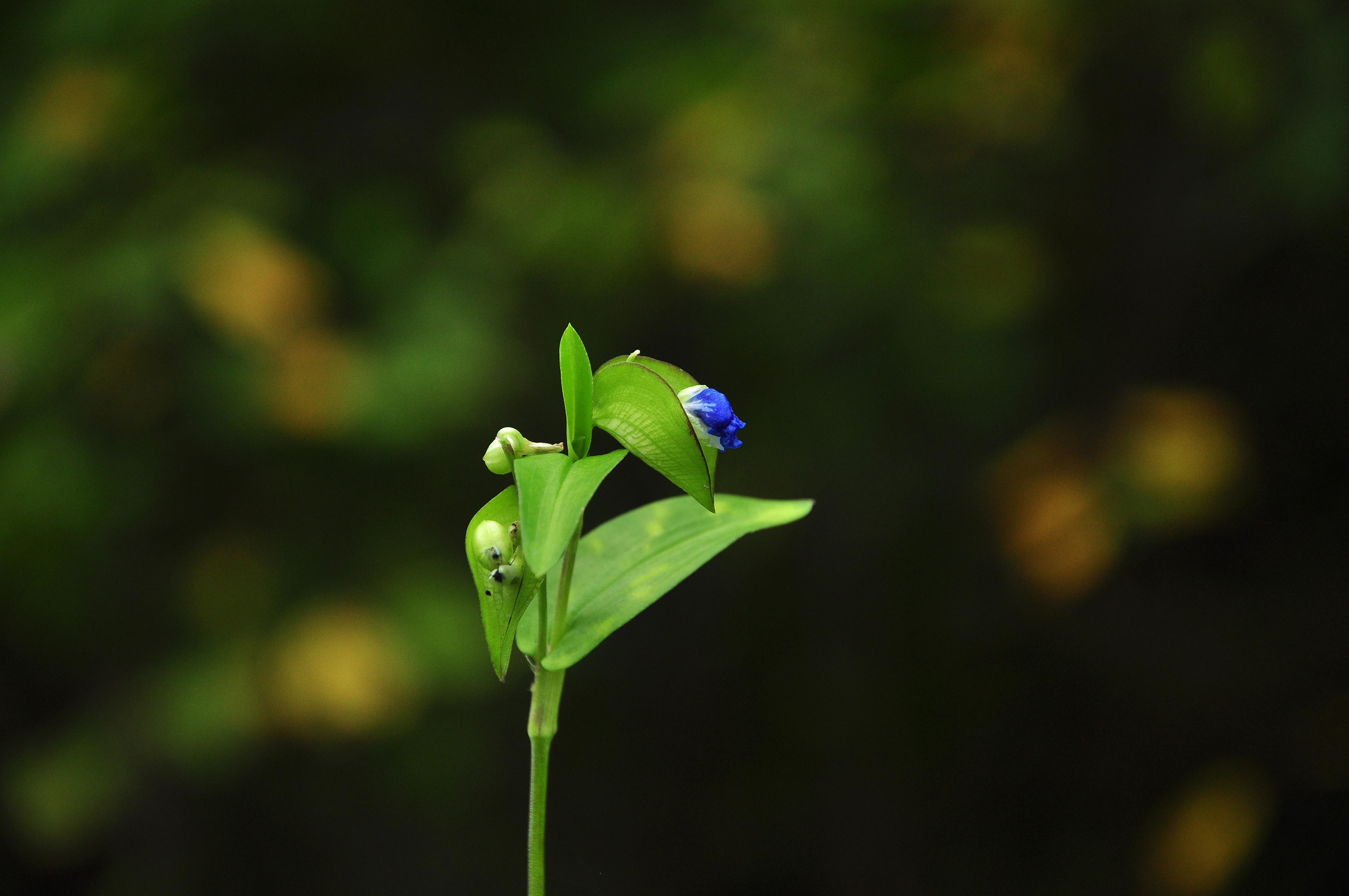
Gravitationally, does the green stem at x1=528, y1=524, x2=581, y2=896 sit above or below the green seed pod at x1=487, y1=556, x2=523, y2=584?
below

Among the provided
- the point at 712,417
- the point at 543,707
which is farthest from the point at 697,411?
the point at 543,707

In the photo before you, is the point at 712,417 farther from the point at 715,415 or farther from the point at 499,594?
the point at 499,594

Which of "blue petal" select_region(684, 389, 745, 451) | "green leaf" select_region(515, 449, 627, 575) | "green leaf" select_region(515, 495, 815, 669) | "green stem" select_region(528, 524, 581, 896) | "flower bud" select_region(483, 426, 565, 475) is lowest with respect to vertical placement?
"green stem" select_region(528, 524, 581, 896)

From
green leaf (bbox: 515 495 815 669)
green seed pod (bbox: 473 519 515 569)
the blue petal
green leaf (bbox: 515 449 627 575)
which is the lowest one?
green leaf (bbox: 515 495 815 669)

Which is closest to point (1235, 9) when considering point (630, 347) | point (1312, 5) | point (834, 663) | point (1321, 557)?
point (1312, 5)
